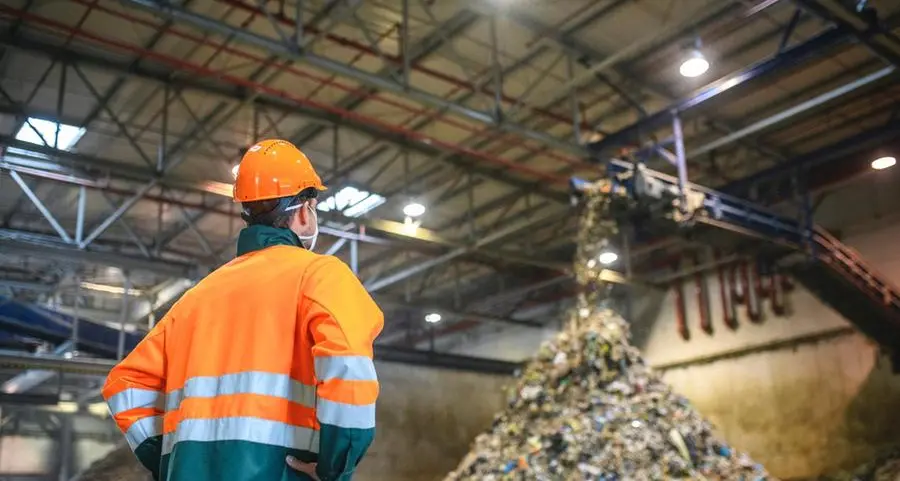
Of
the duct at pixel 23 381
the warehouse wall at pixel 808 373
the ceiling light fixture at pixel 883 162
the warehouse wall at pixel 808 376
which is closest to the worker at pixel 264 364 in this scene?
the ceiling light fixture at pixel 883 162

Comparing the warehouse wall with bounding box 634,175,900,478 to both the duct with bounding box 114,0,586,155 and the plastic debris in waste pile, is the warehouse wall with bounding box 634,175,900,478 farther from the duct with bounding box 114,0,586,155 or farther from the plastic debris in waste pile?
the duct with bounding box 114,0,586,155

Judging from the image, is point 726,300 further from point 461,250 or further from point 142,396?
point 142,396

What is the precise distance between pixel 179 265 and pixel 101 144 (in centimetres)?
162

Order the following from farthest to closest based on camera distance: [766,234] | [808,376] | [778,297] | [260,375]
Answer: [778,297]
[808,376]
[766,234]
[260,375]

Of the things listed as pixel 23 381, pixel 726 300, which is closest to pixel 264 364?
pixel 726 300

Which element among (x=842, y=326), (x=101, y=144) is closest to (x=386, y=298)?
(x=101, y=144)

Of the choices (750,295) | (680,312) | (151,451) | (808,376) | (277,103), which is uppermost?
(277,103)

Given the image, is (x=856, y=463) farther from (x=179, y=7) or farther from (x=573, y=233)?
(x=179, y=7)

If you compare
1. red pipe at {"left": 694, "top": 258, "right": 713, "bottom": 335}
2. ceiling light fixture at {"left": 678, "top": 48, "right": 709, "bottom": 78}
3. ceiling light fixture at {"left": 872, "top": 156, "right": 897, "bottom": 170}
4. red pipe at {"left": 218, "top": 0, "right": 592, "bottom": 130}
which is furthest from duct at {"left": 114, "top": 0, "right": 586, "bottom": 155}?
red pipe at {"left": 694, "top": 258, "right": 713, "bottom": 335}

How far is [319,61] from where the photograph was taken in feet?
19.6

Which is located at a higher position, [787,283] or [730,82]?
[730,82]

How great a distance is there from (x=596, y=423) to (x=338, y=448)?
5.93 metres

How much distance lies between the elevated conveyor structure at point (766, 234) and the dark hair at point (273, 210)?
215 inches

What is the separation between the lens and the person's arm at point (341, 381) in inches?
61.3
